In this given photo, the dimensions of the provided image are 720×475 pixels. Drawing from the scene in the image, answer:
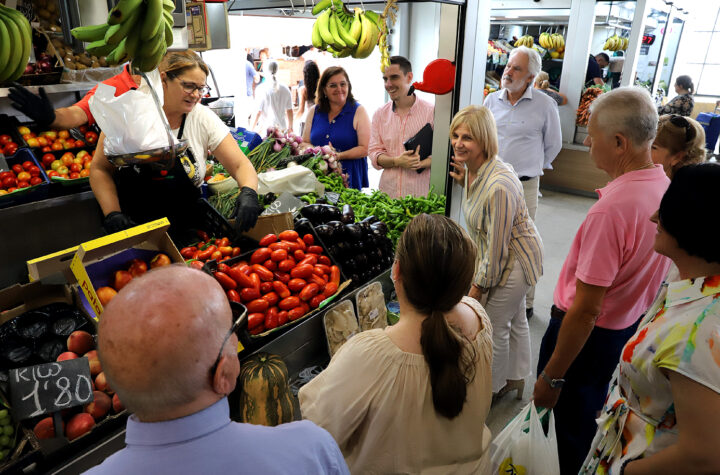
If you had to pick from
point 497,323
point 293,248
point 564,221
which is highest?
point 293,248

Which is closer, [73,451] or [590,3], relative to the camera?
[73,451]

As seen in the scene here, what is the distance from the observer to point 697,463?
1.18 m

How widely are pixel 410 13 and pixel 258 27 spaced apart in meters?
3.22

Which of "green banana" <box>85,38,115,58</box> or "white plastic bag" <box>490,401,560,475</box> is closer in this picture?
"white plastic bag" <box>490,401,560,475</box>

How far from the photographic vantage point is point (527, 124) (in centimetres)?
486

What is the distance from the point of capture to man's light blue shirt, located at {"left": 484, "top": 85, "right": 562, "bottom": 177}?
483 centimetres

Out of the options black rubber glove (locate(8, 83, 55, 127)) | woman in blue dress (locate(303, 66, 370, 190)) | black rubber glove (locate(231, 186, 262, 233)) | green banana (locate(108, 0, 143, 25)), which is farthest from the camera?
woman in blue dress (locate(303, 66, 370, 190))

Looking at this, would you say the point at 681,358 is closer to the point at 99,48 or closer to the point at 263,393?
the point at 263,393

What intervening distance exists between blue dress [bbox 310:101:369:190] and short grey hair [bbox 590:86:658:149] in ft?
11.1

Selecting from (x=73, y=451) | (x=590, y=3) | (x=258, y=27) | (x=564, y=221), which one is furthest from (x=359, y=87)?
(x=73, y=451)

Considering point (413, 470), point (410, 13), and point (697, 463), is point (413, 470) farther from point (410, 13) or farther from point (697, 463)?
point (410, 13)

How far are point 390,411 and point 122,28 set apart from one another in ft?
6.10

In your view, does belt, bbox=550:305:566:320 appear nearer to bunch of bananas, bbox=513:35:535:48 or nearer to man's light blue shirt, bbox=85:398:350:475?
man's light blue shirt, bbox=85:398:350:475

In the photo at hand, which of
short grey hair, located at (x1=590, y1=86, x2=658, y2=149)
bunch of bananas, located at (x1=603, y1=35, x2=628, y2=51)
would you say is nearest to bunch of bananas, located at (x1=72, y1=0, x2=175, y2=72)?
short grey hair, located at (x1=590, y1=86, x2=658, y2=149)
